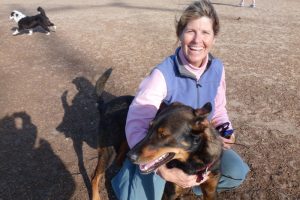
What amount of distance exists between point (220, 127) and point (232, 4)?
39.4ft

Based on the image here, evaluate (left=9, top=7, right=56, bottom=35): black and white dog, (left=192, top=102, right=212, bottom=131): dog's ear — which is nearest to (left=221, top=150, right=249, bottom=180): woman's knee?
(left=192, top=102, right=212, bottom=131): dog's ear

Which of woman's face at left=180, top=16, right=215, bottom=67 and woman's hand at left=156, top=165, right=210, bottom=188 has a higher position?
woman's face at left=180, top=16, right=215, bottom=67

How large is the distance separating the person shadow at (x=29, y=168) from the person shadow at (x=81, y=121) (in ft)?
0.81

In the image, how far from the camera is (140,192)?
287cm

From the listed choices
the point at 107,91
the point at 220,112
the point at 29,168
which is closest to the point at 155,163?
the point at 220,112

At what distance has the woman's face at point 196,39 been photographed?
2797mm

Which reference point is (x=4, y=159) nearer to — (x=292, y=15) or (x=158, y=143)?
(x=158, y=143)

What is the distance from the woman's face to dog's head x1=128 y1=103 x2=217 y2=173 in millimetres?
582

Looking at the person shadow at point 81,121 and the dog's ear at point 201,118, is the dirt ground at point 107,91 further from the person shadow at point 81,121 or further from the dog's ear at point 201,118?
the dog's ear at point 201,118

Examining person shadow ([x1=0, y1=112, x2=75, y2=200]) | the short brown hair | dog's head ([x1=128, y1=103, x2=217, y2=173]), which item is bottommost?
person shadow ([x1=0, y1=112, x2=75, y2=200])

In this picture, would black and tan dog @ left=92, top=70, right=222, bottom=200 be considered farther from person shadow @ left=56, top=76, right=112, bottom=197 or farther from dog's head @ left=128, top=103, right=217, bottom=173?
person shadow @ left=56, top=76, right=112, bottom=197

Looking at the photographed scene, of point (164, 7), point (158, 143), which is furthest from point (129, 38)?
point (158, 143)

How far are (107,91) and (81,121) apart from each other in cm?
91

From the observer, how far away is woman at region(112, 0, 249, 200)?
2643mm
